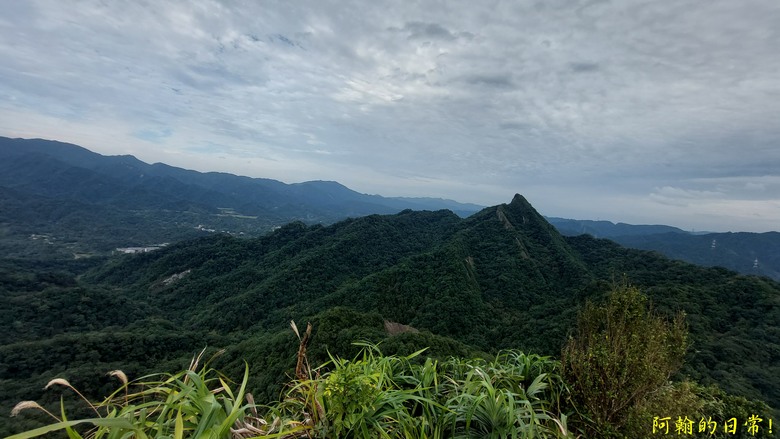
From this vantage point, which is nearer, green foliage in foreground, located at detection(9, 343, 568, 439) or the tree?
green foliage in foreground, located at detection(9, 343, 568, 439)

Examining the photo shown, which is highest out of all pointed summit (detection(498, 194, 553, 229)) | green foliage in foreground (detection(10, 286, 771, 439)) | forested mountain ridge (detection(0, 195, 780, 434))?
pointed summit (detection(498, 194, 553, 229))

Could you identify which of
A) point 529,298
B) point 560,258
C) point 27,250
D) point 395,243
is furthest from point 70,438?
point 27,250

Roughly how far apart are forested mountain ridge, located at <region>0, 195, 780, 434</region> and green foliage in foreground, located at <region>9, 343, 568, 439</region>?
2104cm

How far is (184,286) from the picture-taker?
7875 cm

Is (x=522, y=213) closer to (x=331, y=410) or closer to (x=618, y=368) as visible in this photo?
(x=618, y=368)

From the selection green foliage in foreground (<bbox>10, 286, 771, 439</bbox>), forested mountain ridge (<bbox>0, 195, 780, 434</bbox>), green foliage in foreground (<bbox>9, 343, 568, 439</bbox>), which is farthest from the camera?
forested mountain ridge (<bbox>0, 195, 780, 434</bbox>)

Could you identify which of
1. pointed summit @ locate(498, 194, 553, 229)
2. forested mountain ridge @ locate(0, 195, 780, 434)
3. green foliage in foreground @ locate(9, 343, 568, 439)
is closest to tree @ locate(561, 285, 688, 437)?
green foliage in foreground @ locate(9, 343, 568, 439)

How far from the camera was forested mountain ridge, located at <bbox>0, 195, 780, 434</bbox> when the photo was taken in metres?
30.8

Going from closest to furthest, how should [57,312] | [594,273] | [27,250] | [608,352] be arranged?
[608,352] < [57,312] < [594,273] < [27,250]

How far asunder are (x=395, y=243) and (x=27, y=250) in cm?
13332

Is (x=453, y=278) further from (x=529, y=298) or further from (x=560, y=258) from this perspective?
(x=560, y=258)

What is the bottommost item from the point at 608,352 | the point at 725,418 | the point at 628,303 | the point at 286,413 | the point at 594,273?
Result: the point at 594,273

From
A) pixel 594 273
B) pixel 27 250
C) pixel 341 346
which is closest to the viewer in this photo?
pixel 341 346

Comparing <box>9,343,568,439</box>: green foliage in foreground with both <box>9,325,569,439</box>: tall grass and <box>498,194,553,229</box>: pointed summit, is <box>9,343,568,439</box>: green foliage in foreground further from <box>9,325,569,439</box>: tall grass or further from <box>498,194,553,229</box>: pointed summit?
<box>498,194,553,229</box>: pointed summit
